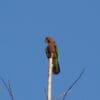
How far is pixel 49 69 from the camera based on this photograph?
4.40 m

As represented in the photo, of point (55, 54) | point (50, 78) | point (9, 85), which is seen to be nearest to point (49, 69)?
point (50, 78)

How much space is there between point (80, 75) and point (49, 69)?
15.0 inches

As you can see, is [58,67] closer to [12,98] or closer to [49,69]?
[49,69]

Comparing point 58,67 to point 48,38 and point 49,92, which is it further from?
point 49,92

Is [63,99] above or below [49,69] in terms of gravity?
below

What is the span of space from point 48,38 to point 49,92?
15.4 ft

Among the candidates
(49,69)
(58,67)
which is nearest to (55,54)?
(58,67)

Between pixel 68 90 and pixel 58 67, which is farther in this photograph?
pixel 58 67

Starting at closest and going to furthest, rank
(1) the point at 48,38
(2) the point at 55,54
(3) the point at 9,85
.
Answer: (3) the point at 9,85 < (2) the point at 55,54 < (1) the point at 48,38

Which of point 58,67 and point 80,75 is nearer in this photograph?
point 80,75

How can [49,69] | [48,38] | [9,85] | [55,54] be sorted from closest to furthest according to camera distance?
[9,85], [49,69], [55,54], [48,38]

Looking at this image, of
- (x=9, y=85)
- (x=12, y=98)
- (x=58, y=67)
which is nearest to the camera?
(x=12, y=98)

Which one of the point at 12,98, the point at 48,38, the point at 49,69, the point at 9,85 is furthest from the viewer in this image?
the point at 48,38

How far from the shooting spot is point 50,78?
14.0ft
